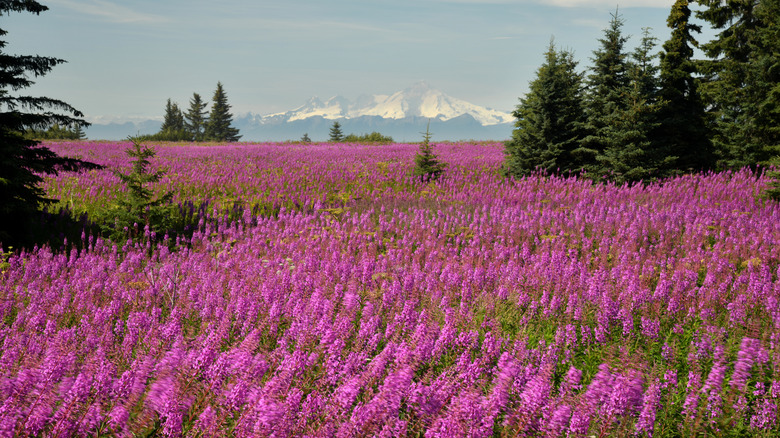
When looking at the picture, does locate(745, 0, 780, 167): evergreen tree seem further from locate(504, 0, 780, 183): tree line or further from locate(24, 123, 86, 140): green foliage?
locate(24, 123, 86, 140): green foliage

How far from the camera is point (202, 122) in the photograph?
317 ft

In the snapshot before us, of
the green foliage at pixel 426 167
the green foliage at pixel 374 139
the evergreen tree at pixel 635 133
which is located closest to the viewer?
the evergreen tree at pixel 635 133

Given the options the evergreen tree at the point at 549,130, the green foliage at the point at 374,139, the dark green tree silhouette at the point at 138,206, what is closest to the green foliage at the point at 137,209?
the dark green tree silhouette at the point at 138,206

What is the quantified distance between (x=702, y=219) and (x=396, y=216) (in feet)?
21.1

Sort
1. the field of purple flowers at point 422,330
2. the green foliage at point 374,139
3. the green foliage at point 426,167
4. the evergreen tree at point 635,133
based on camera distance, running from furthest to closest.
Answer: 1. the green foliage at point 374,139
2. the green foliage at point 426,167
3. the evergreen tree at point 635,133
4. the field of purple flowers at point 422,330

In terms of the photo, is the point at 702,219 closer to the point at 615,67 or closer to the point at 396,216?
the point at 396,216

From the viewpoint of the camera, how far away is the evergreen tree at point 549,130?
56.9 feet

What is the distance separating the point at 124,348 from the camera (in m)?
3.77

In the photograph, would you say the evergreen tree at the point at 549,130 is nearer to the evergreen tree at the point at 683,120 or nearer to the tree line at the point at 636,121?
the tree line at the point at 636,121

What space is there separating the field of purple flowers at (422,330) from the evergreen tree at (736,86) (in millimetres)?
8841

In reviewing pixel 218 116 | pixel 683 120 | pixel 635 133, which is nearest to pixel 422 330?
pixel 635 133

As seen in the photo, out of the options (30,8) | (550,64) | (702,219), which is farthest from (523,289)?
(550,64)

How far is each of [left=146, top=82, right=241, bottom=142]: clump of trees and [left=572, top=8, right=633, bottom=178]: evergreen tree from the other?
68323 millimetres

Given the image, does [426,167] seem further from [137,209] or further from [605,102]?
[137,209]
